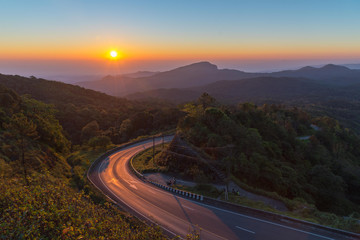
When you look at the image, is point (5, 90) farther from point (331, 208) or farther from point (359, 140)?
point (359, 140)

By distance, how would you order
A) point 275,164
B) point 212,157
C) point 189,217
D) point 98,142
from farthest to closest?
point 98,142, point 275,164, point 212,157, point 189,217

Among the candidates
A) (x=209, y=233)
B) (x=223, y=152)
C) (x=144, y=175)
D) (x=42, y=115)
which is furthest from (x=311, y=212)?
(x=42, y=115)

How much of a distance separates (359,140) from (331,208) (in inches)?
1982

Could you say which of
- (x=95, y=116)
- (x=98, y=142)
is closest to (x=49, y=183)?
(x=98, y=142)

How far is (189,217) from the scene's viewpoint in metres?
19.5

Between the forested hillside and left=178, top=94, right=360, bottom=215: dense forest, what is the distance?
3108 centimetres

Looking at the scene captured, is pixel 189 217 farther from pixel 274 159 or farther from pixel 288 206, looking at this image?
pixel 274 159

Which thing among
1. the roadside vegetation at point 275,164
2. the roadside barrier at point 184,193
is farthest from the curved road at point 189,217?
the roadside vegetation at point 275,164

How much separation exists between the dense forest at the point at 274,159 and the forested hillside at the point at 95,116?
31082 mm

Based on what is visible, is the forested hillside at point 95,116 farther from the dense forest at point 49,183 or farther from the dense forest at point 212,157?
the dense forest at point 212,157

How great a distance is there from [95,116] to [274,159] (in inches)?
2597

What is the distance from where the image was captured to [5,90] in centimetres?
4516

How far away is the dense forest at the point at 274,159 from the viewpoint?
32.0 meters

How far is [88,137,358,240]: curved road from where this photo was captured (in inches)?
635
